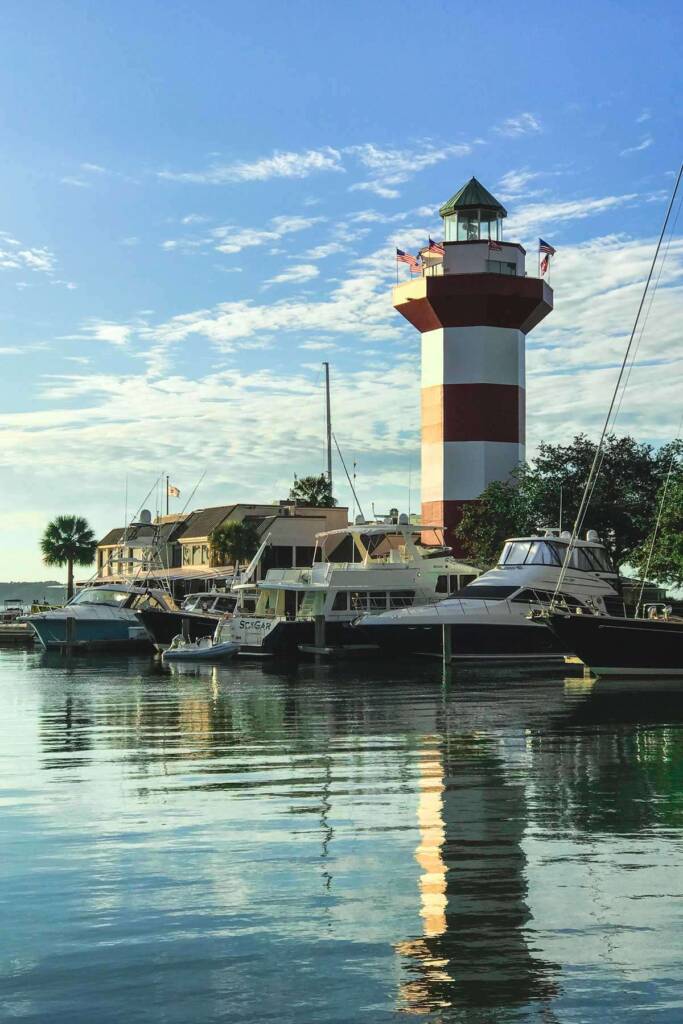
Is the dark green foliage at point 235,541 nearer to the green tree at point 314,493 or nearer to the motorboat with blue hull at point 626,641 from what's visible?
the green tree at point 314,493

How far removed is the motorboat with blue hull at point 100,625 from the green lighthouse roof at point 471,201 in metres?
24.2

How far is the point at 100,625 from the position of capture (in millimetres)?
56750

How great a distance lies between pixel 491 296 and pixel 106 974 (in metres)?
53.2

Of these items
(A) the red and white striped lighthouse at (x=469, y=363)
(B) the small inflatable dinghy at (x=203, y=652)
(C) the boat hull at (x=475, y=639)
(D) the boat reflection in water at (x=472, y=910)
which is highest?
(A) the red and white striped lighthouse at (x=469, y=363)

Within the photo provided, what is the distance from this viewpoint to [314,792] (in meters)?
15.8

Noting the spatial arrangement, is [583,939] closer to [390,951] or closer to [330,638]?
[390,951]

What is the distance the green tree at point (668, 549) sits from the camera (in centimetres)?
4312

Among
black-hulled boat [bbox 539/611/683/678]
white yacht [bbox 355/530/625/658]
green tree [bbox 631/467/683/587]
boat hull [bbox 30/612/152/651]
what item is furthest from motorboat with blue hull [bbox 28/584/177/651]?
black-hulled boat [bbox 539/611/683/678]

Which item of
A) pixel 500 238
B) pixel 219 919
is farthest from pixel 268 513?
pixel 219 919

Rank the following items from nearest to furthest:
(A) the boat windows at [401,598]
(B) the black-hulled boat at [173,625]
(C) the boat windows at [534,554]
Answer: (C) the boat windows at [534,554] → (A) the boat windows at [401,598] → (B) the black-hulled boat at [173,625]

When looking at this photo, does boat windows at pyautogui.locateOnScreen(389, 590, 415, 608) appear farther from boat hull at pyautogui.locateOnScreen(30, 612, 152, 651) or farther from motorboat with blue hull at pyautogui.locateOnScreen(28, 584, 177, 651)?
boat hull at pyautogui.locateOnScreen(30, 612, 152, 651)

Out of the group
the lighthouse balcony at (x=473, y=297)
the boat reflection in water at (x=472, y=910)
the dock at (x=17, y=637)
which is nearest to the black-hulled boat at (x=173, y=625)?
the dock at (x=17, y=637)

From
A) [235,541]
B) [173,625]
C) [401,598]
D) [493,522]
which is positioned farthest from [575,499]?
[235,541]

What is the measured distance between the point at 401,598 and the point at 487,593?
7402mm
